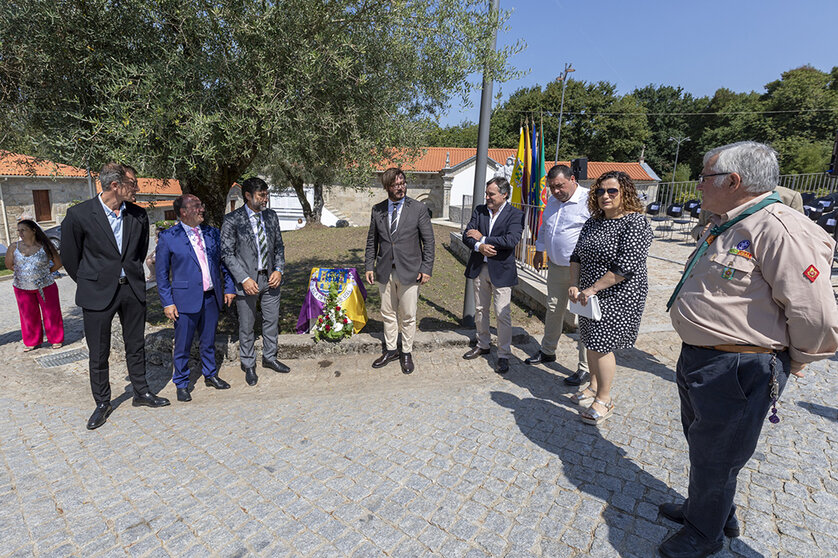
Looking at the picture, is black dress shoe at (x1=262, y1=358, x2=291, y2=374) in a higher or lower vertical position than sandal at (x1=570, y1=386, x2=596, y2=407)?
lower

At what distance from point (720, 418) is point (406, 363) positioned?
325cm

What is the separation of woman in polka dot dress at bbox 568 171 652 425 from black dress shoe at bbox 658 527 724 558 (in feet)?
4.33

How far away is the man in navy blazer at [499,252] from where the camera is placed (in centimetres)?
469

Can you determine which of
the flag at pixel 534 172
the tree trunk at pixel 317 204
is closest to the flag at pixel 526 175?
the flag at pixel 534 172

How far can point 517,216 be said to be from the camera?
4.76 meters

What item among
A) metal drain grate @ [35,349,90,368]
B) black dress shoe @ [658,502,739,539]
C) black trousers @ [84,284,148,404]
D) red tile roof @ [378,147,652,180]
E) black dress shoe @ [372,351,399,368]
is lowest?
metal drain grate @ [35,349,90,368]

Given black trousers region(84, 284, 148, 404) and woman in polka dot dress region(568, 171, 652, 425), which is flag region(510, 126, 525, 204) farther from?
black trousers region(84, 284, 148, 404)

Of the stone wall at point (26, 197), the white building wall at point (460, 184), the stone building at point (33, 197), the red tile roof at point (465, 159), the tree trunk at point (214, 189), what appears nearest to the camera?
the tree trunk at point (214, 189)

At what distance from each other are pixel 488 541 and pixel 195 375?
394cm

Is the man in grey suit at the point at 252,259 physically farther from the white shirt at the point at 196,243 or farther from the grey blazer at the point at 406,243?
the grey blazer at the point at 406,243

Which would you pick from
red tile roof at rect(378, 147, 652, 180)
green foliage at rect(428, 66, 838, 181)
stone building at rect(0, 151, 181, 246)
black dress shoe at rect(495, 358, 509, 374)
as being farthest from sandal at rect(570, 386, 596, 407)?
green foliage at rect(428, 66, 838, 181)

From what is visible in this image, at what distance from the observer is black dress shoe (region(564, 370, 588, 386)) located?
174 inches

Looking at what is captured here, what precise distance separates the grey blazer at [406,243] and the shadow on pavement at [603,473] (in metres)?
1.60

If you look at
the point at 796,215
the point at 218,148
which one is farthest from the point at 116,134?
the point at 796,215
